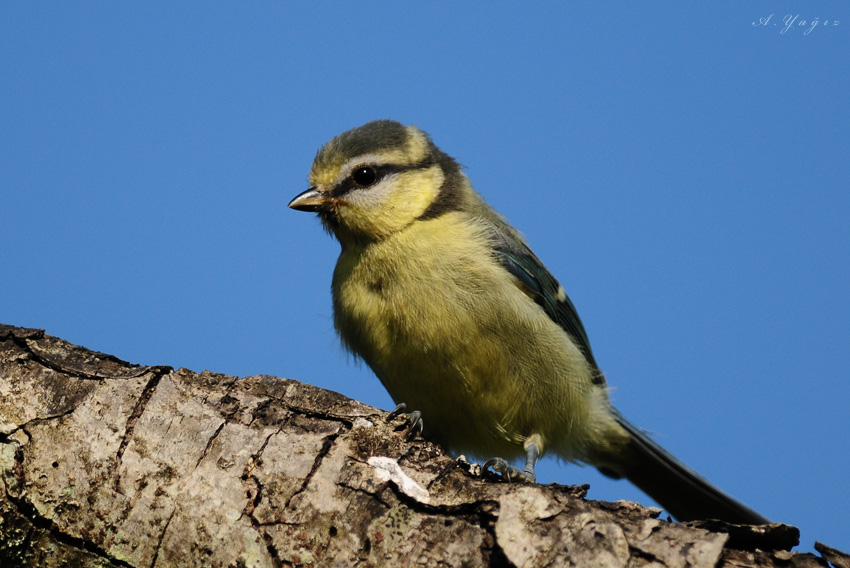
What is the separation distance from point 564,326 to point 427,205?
4.33 feet

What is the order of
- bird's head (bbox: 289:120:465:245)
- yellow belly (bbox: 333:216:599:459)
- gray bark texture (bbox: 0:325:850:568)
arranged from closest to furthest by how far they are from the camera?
gray bark texture (bbox: 0:325:850:568) < yellow belly (bbox: 333:216:599:459) < bird's head (bbox: 289:120:465:245)

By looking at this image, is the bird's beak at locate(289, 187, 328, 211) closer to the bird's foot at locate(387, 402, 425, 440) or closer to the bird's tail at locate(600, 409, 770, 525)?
the bird's foot at locate(387, 402, 425, 440)

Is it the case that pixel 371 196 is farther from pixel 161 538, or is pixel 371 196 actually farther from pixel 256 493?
pixel 161 538

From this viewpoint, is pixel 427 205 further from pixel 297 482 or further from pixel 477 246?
pixel 297 482

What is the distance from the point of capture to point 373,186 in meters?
5.27

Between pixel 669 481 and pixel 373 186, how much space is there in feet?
10.0

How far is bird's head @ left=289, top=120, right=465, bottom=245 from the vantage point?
5.15 m

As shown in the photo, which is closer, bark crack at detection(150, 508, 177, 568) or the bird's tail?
bark crack at detection(150, 508, 177, 568)

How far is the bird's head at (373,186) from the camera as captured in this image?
203 inches

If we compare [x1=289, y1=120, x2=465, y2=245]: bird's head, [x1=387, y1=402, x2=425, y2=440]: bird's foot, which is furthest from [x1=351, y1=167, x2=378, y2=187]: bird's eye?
[x1=387, y1=402, x2=425, y2=440]: bird's foot

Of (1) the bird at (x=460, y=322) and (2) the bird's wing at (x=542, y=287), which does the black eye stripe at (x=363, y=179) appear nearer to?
(1) the bird at (x=460, y=322)

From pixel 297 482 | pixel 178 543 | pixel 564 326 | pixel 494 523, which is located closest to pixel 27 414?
pixel 178 543

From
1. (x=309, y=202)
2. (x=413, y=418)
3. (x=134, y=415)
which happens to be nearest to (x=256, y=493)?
(x=134, y=415)

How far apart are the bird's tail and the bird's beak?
2.68 metres
